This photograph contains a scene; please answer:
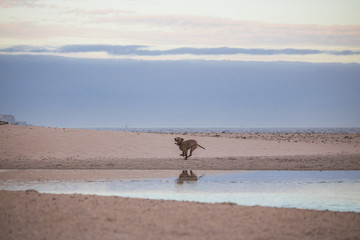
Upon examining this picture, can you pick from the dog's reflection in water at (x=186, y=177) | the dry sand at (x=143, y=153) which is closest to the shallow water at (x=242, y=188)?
the dog's reflection in water at (x=186, y=177)

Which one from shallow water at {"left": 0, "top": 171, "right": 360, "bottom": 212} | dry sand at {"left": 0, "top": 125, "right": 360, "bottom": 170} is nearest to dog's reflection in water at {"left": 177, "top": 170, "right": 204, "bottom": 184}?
shallow water at {"left": 0, "top": 171, "right": 360, "bottom": 212}

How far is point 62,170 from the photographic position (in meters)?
20.5

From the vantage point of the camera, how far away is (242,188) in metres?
14.5

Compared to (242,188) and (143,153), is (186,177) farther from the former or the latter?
(143,153)

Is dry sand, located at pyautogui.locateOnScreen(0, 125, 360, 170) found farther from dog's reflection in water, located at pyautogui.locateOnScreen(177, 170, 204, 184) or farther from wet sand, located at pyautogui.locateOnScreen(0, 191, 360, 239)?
wet sand, located at pyautogui.locateOnScreen(0, 191, 360, 239)

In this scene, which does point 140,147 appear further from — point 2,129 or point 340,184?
point 340,184

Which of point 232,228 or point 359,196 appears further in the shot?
point 359,196

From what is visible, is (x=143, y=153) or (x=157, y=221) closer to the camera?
(x=157, y=221)

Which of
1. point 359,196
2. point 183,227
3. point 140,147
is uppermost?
point 140,147

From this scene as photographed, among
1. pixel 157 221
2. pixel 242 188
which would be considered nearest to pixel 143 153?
pixel 242 188

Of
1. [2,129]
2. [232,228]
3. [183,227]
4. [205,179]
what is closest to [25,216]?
[183,227]

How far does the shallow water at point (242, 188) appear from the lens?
12078mm

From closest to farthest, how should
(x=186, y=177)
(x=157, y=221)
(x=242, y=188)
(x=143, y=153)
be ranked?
1. (x=157, y=221)
2. (x=242, y=188)
3. (x=186, y=177)
4. (x=143, y=153)

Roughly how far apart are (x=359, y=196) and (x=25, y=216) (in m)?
8.68
